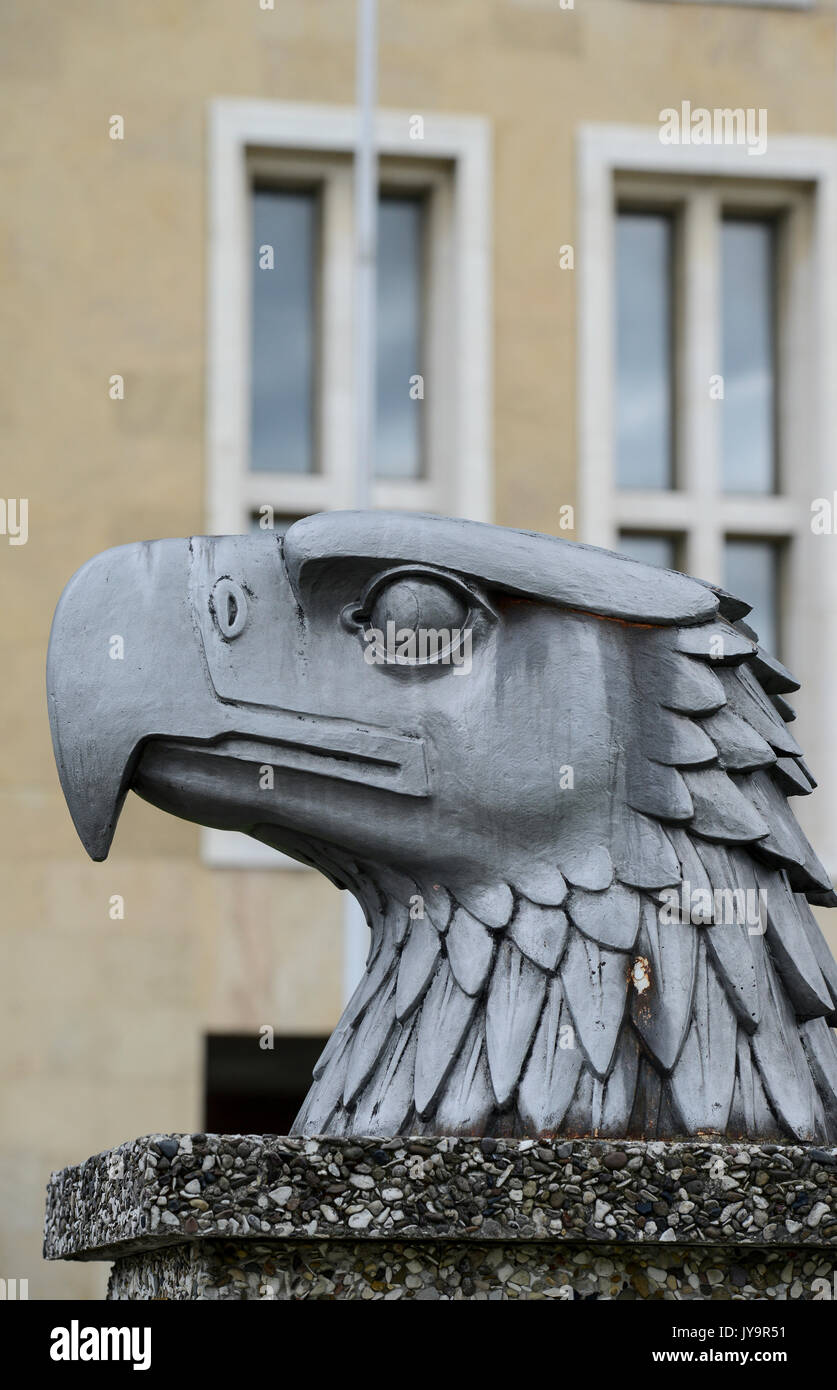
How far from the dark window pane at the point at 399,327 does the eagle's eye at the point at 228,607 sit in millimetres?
12724

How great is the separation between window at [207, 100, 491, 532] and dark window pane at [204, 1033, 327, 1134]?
14.0 ft

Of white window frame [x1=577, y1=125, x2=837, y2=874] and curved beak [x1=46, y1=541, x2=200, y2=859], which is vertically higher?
white window frame [x1=577, y1=125, x2=837, y2=874]

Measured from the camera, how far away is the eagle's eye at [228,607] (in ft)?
11.4

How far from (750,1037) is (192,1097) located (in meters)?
11.8

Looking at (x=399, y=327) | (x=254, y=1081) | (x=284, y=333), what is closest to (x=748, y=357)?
(x=399, y=327)

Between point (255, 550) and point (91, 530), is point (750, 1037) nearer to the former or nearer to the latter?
point (255, 550)

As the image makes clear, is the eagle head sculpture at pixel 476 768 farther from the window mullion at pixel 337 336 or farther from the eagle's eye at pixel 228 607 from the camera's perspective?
the window mullion at pixel 337 336

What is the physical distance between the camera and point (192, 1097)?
1467 cm

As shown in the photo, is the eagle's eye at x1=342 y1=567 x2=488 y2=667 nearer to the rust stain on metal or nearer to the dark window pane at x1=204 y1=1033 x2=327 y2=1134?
the rust stain on metal

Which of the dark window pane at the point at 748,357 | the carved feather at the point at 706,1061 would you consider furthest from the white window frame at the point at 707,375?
the carved feather at the point at 706,1061

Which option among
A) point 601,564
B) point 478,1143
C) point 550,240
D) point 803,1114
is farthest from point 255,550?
point 550,240

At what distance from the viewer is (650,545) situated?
16219 mm

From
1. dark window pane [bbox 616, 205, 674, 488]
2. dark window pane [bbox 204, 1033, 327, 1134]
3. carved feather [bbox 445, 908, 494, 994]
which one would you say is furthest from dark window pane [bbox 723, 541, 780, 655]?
carved feather [bbox 445, 908, 494, 994]

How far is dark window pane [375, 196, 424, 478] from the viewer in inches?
636
